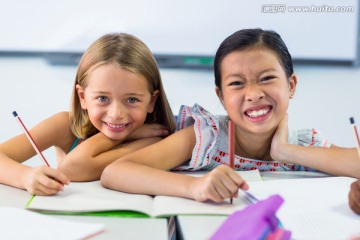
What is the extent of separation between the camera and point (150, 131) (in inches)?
45.8

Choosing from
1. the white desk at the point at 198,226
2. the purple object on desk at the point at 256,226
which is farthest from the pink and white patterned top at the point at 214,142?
the purple object on desk at the point at 256,226

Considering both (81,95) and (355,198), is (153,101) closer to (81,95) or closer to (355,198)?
(81,95)

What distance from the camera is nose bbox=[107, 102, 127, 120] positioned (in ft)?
3.52

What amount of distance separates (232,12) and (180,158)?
132 centimetres

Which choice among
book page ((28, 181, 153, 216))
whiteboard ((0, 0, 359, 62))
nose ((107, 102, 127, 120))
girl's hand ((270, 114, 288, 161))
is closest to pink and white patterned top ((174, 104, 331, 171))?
girl's hand ((270, 114, 288, 161))

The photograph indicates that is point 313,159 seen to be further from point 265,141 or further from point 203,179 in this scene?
point 203,179

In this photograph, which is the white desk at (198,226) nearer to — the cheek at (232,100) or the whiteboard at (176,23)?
the cheek at (232,100)

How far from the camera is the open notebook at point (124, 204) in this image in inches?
28.7

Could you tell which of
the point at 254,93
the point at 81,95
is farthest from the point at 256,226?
the point at 81,95

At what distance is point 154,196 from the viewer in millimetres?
851

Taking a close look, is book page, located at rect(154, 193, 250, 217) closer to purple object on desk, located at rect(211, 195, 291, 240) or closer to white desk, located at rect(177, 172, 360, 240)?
white desk, located at rect(177, 172, 360, 240)

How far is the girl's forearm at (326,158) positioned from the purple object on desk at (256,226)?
482 millimetres

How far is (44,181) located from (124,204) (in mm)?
162

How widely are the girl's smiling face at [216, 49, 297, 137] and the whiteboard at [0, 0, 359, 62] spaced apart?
1.17m
